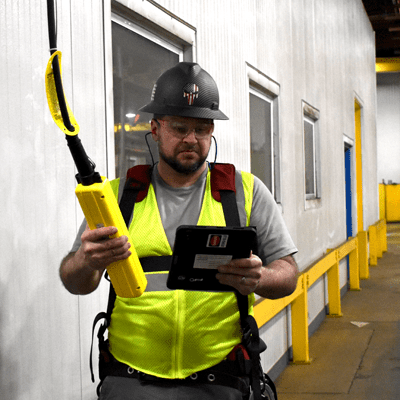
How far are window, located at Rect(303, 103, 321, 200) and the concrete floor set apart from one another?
5.72 ft

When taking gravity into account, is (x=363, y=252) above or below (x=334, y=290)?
above

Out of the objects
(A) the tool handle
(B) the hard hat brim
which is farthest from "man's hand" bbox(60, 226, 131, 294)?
(B) the hard hat brim

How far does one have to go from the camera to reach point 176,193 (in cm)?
201

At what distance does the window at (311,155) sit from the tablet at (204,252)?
5504 mm

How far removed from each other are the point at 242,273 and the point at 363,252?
9.58 meters

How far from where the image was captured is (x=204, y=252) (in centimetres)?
171

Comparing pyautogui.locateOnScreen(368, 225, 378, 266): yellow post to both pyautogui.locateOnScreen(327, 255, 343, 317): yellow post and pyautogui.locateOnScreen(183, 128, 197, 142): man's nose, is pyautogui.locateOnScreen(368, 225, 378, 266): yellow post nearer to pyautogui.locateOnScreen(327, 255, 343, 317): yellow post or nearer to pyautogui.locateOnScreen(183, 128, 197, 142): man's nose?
pyautogui.locateOnScreen(327, 255, 343, 317): yellow post

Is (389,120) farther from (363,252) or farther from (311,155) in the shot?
(311,155)

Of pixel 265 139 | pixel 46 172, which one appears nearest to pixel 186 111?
pixel 46 172

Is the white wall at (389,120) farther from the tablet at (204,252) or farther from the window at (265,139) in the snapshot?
the tablet at (204,252)

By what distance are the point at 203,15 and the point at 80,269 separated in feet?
8.38

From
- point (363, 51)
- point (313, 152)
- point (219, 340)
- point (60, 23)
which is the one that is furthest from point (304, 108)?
point (363, 51)

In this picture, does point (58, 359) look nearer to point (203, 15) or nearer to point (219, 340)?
point (219, 340)

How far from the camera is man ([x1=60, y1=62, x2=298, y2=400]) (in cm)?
185
